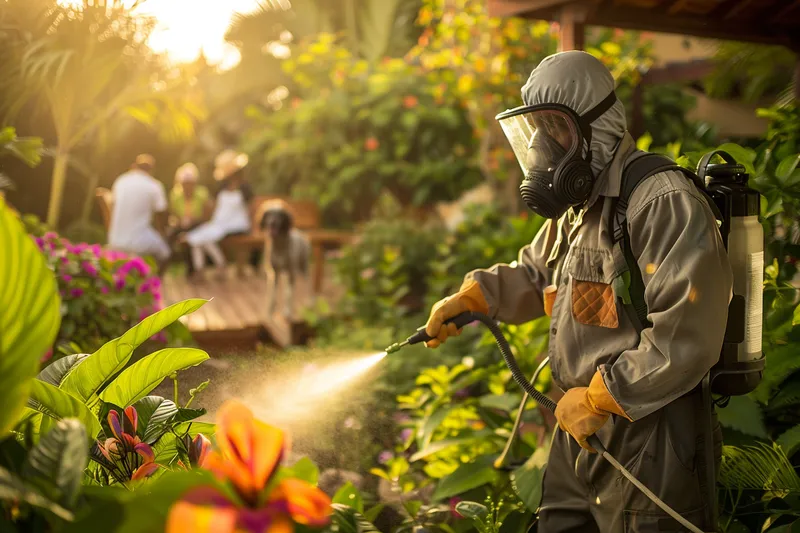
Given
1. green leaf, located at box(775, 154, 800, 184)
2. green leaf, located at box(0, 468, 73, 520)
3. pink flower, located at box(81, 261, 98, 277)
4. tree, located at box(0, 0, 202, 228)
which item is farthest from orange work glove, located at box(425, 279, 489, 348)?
pink flower, located at box(81, 261, 98, 277)

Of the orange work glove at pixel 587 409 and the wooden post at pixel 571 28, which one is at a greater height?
the wooden post at pixel 571 28

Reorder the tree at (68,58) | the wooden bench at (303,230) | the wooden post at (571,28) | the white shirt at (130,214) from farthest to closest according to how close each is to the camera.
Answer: the wooden bench at (303,230)
the white shirt at (130,214)
the wooden post at (571,28)
the tree at (68,58)

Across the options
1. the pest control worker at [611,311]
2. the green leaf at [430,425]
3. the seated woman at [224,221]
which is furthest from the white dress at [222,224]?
the pest control worker at [611,311]

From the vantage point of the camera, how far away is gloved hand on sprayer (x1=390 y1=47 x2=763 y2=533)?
6.03ft

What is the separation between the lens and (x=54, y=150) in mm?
4949

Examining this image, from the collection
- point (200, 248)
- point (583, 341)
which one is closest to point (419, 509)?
point (583, 341)

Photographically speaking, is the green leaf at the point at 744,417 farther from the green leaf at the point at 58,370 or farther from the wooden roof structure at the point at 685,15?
the wooden roof structure at the point at 685,15

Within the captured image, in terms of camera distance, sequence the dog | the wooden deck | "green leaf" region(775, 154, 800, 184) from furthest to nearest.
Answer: the dog
the wooden deck
"green leaf" region(775, 154, 800, 184)

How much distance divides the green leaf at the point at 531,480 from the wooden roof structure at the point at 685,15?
2280 mm

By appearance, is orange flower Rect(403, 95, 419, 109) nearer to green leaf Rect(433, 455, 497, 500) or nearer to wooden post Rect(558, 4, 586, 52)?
wooden post Rect(558, 4, 586, 52)

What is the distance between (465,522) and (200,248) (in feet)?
32.1

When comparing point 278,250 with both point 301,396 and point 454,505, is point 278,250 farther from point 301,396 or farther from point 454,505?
point 454,505

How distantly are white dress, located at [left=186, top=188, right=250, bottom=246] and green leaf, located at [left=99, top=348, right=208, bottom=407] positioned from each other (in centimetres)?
1001

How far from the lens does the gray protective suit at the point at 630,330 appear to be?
183 cm
